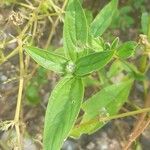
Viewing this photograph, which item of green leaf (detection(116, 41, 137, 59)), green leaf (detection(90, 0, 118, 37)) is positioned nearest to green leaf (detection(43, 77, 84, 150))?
green leaf (detection(116, 41, 137, 59))

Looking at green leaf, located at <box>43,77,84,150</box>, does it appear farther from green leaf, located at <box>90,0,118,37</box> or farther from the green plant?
green leaf, located at <box>90,0,118,37</box>

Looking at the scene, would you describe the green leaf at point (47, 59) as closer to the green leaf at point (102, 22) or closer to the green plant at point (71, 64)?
the green plant at point (71, 64)

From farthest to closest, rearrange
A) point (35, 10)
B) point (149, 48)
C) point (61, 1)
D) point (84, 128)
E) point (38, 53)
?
point (61, 1) < point (35, 10) < point (84, 128) < point (149, 48) < point (38, 53)

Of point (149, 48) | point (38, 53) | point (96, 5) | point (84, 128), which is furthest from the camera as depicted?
point (96, 5)

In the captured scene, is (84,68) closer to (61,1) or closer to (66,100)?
(66,100)

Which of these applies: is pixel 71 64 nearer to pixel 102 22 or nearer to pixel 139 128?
pixel 102 22

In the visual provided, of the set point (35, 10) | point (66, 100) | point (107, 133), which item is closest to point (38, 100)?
point (107, 133)
